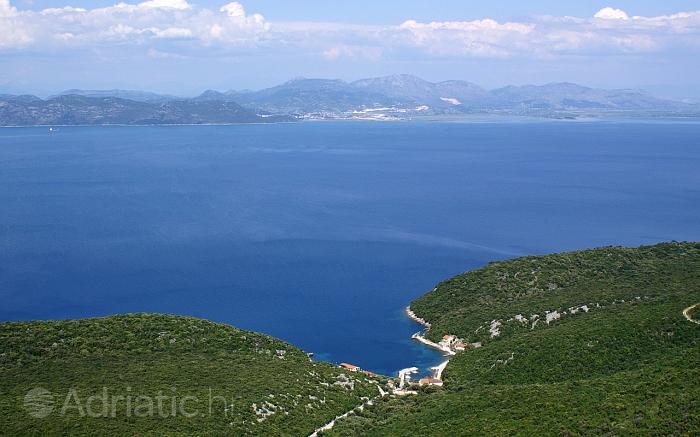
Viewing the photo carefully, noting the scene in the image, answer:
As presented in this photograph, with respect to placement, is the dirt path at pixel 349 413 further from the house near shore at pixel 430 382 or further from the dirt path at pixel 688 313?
the dirt path at pixel 688 313

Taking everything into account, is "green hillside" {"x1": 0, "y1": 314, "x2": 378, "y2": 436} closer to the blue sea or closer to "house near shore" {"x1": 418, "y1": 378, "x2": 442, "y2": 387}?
"house near shore" {"x1": 418, "y1": 378, "x2": 442, "y2": 387}

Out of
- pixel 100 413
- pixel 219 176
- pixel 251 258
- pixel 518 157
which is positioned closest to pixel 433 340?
pixel 100 413

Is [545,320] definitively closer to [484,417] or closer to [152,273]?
[484,417]

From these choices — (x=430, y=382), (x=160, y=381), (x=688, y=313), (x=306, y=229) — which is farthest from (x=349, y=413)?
(x=306, y=229)

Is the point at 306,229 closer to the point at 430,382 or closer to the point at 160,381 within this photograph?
the point at 430,382

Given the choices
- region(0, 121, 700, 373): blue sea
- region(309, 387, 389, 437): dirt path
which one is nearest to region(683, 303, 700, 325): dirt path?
region(0, 121, 700, 373): blue sea

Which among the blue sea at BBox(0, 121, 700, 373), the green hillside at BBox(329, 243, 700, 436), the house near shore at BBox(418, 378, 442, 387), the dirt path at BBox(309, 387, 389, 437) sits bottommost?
the blue sea at BBox(0, 121, 700, 373)

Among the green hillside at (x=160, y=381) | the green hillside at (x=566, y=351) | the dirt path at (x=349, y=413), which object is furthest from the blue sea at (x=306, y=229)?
the green hillside at (x=160, y=381)

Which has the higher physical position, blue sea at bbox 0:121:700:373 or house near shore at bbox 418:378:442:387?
house near shore at bbox 418:378:442:387
